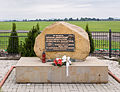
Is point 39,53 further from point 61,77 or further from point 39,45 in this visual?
point 61,77

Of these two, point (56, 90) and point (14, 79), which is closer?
point (56, 90)

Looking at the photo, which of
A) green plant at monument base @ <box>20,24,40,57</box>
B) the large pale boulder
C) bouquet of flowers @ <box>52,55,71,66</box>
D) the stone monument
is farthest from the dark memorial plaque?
green plant at monument base @ <box>20,24,40,57</box>

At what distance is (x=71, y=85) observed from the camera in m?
7.58

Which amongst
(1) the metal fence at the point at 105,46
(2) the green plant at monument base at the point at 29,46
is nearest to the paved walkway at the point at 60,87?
(2) the green plant at monument base at the point at 29,46

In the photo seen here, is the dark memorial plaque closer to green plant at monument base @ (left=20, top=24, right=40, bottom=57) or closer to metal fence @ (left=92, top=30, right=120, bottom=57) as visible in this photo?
green plant at monument base @ (left=20, top=24, right=40, bottom=57)

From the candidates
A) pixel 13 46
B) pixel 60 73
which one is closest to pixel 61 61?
pixel 60 73

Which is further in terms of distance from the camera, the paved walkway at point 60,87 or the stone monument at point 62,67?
the stone monument at point 62,67

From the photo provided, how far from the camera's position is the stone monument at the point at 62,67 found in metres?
7.70

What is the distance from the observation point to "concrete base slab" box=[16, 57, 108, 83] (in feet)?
25.2

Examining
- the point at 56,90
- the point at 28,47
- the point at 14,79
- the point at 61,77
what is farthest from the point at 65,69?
the point at 28,47

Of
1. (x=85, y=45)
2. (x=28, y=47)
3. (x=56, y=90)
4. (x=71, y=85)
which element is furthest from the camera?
(x=28, y=47)

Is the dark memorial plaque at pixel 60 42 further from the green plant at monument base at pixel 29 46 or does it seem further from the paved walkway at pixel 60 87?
the green plant at monument base at pixel 29 46

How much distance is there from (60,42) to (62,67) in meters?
1.07

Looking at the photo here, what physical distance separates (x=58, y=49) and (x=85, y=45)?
38.5 inches
